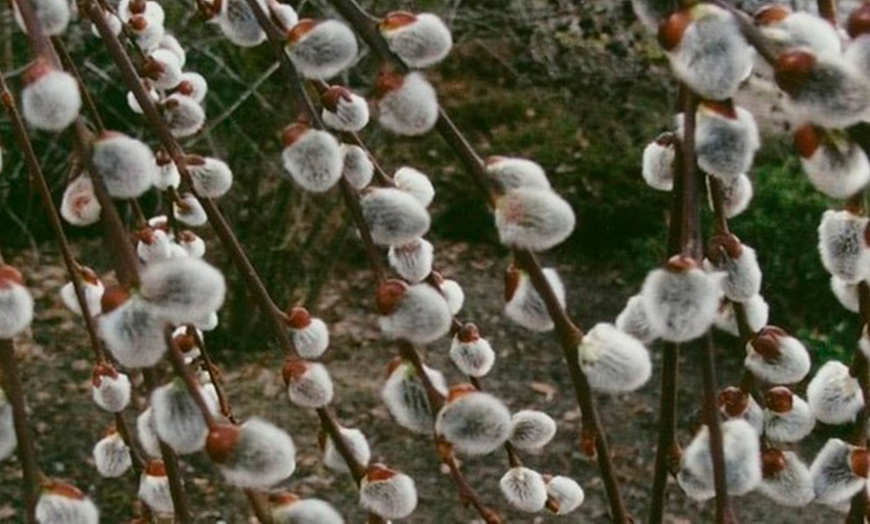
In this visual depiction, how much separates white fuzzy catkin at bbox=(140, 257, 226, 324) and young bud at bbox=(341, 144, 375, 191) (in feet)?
0.85

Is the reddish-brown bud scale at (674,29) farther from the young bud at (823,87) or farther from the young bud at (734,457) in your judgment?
the young bud at (734,457)

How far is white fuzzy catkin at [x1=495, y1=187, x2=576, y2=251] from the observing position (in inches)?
20.9

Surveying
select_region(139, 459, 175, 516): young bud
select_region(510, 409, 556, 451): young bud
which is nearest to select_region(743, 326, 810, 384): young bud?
select_region(510, 409, 556, 451): young bud

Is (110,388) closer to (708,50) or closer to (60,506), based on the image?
(60,506)

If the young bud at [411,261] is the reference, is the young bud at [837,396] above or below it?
below

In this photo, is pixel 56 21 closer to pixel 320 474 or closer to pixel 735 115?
pixel 735 115

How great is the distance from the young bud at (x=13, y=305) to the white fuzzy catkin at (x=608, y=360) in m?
0.22

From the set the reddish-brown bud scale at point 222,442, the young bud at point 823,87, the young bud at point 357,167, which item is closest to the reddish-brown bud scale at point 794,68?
the young bud at point 823,87

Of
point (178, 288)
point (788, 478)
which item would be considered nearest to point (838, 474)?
point (788, 478)

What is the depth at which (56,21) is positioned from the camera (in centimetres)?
61

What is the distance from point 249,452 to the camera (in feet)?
1.60

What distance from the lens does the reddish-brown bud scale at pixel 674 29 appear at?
0.46 meters

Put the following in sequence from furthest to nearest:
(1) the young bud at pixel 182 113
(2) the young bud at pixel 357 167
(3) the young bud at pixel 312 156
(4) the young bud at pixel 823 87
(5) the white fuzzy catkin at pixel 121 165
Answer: (1) the young bud at pixel 182 113
(2) the young bud at pixel 357 167
(3) the young bud at pixel 312 156
(5) the white fuzzy catkin at pixel 121 165
(4) the young bud at pixel 823 87

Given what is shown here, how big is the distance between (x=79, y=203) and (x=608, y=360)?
32cm
